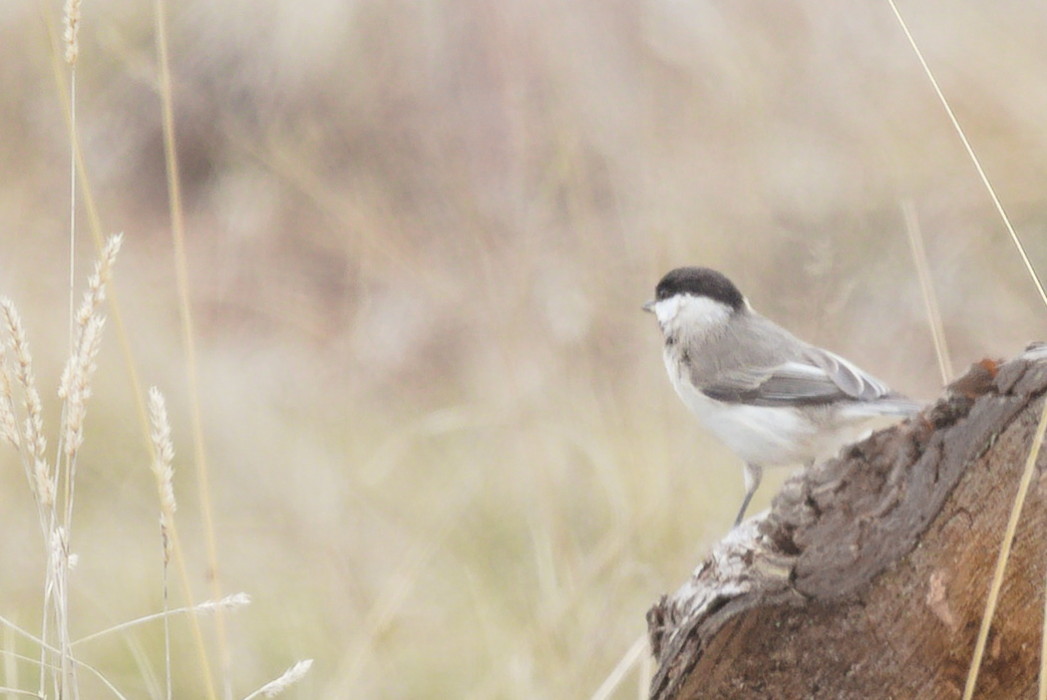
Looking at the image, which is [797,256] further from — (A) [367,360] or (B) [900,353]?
(A) [367,360]

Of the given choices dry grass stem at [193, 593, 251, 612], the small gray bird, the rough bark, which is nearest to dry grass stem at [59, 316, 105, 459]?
dry grass stem at [193, 593, 251, 612]

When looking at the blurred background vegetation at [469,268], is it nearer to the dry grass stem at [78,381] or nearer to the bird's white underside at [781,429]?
the bird's white underside at [781,429]

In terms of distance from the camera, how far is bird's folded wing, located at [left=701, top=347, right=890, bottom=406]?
2562 millimetres

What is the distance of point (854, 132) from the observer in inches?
195

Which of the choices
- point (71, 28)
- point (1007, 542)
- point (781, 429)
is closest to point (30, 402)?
point (71, 28)

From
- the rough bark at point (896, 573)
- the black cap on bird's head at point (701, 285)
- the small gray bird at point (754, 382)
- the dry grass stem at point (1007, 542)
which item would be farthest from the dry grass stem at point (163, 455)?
the black cap on bird's head at point (701, 285)

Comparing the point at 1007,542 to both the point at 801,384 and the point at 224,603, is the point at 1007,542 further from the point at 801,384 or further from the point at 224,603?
the point at 801,384

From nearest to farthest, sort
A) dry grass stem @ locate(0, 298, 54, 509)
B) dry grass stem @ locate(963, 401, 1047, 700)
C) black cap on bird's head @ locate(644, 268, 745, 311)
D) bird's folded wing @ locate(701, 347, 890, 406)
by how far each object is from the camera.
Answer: dry grass stem @ locate(963, 401, 1047, 700) < dry grass stem @ locate(0, 298, 54, 509) < bird's folded wing @ locate(701, 347, 890, 406) < black cap on bird's head @ locate(644, 268, 745, 311)

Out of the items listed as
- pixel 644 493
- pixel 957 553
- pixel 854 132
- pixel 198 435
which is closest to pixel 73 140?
pixel 198 435

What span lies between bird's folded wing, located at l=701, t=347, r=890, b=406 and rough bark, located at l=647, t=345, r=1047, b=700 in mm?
954

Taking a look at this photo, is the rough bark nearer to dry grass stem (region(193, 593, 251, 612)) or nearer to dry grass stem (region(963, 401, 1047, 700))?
dry grass stem (region(963, 401, 1047, 700))

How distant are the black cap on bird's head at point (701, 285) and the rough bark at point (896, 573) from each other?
4.26ft

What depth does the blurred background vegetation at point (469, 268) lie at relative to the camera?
3666 mm

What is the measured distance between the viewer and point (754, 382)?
2799 millimetres
